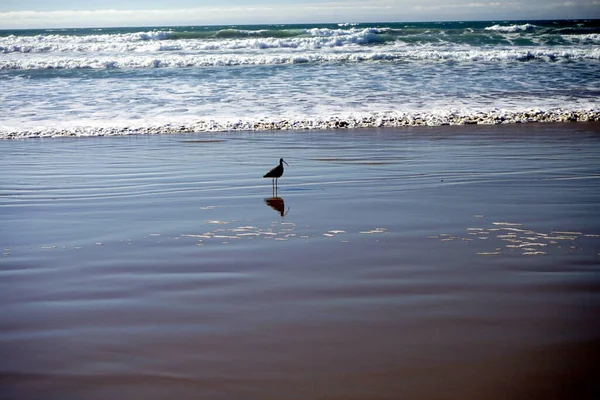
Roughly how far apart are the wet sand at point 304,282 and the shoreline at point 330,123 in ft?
12.8

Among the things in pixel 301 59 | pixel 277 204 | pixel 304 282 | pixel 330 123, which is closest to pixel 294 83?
pixel 330 123

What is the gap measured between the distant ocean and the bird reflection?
5749 mm

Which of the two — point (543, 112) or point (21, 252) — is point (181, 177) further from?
point (543, 112)

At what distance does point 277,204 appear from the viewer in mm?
6848

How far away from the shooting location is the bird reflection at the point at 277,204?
21.4 feet

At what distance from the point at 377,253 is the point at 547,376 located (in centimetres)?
203

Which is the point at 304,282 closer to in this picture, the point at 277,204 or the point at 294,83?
the point at 277,204

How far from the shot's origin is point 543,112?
1344cm

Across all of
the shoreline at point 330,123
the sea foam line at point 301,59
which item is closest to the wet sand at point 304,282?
the shoreline at point 330,123

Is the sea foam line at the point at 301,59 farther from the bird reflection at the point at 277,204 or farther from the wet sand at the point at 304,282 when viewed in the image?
the bird reflection at the point at 277,204

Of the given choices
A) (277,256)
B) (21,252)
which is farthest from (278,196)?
(21,252)

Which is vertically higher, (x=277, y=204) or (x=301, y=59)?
(x=301, y=59)

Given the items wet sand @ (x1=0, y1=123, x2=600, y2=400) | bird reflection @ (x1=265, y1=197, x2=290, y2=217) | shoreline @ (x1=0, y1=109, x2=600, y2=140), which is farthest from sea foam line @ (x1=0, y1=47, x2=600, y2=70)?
bird reflection @ (x1=265, y1=197, x2=290, y2=217)

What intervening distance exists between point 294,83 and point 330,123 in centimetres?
577
